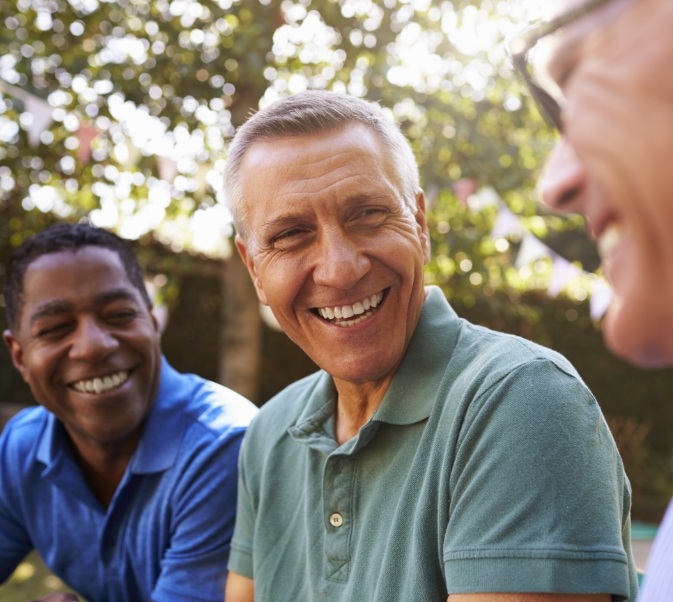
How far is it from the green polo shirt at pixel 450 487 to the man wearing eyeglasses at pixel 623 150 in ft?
2.36

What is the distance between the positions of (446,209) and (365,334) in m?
4.52

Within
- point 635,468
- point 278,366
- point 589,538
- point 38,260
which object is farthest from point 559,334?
point 589,538

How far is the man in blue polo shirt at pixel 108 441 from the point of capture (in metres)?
2.45

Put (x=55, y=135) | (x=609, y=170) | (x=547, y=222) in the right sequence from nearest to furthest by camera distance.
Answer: (x=609, y=170) → (x=55, y=135) → (x=547, y=222)

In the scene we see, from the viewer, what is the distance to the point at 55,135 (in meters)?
5.71

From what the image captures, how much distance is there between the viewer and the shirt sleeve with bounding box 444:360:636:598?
1.32 m

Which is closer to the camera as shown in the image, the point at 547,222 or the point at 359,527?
the point at 359,527

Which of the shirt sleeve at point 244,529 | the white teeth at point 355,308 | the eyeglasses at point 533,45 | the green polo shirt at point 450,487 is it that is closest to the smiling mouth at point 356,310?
the white teeth at point 355,308

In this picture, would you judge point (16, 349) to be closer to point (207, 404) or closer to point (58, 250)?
point (58, 250)

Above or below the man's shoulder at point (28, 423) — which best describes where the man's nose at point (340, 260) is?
above

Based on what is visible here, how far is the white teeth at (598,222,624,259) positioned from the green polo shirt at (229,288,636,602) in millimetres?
729

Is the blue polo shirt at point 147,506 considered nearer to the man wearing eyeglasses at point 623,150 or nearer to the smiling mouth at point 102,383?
the smiling mouth at point 102,383

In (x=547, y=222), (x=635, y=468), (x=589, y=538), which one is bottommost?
(x=635, y=468)

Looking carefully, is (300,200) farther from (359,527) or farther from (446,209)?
(446,209)
